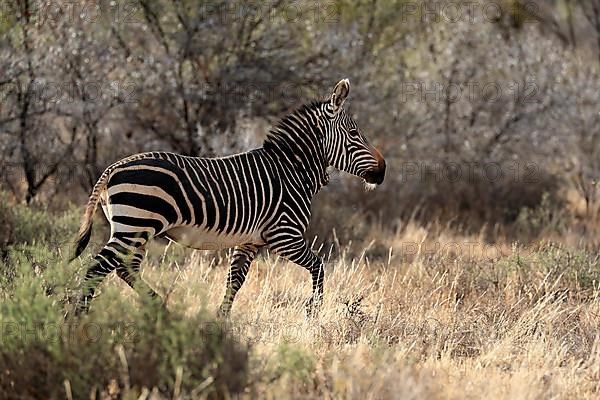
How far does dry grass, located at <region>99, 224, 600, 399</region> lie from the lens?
4.83m

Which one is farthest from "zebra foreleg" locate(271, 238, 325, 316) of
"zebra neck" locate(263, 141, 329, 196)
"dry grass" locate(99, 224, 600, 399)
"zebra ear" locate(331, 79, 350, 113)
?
"zebra ear" locate(331, 79, 350, 113)

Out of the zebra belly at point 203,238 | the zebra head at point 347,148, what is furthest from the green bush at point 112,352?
the zebra head at point 347,148

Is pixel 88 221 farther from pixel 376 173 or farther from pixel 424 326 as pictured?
pixel 376 173

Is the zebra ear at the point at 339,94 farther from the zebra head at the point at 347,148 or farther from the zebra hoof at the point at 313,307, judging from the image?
the zebra hoof at the point at 313,307

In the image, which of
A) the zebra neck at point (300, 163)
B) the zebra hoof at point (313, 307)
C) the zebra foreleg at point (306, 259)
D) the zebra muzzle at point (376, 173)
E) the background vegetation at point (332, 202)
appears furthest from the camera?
the zebra muzzle at point (376, 173)

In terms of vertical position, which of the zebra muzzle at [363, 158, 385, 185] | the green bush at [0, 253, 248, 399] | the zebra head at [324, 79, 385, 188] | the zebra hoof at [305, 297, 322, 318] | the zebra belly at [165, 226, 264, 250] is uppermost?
the zebra head at [324, 79, 385, 188]

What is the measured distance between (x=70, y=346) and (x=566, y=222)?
37.0 feet

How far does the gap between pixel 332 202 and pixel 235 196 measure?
25.3 ft

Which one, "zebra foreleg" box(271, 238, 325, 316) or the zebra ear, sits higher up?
the zebra ear

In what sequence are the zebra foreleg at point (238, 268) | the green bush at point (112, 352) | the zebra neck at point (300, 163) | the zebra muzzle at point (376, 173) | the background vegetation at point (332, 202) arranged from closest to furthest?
the green bush at point (112, 352)
the background vegetation at point (332, 202)
the zebra foreleg at point (238, 268)
the zebra neck at point (300, 163)
the zebra muzzle at point (376, 173)

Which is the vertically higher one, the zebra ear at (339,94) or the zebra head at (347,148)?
the zebra ear at (339,94)

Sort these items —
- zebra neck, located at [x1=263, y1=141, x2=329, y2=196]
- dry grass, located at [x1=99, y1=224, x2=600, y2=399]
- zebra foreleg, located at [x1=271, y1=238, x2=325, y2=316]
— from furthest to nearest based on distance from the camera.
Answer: zebra neck, located at [x1=263, y1=141, x2=329, y2=196]
zebra foreleg, located at [x1=271, y1=238, x2=325, y2=316]
dry grass, located at [x1=99, y1=224, x2=600, y2=399]

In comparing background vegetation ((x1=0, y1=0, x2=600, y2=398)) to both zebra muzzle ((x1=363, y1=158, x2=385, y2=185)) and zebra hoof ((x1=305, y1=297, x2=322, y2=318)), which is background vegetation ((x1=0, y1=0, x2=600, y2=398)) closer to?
zebra hoof ((x1=305, y1=297, x2=322, y2=318))

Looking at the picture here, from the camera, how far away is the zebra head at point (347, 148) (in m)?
7.79
